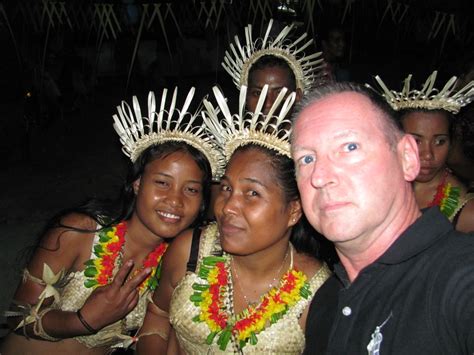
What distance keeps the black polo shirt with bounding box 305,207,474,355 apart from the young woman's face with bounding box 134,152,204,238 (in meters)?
1.17

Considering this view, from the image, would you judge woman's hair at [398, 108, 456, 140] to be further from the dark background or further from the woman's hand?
the woman's hand

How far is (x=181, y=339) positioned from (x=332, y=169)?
4.23ft

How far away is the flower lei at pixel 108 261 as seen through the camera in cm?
243

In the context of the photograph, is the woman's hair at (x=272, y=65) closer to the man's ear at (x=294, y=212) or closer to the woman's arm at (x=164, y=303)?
the man's ear at (x=294, y=212)

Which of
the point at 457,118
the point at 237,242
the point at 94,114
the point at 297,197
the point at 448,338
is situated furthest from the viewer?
the point at 94,114

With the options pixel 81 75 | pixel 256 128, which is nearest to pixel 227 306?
pixel 256 128

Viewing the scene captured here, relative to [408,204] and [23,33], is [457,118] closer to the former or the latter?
[408,204]

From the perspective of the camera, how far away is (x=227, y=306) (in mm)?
2184

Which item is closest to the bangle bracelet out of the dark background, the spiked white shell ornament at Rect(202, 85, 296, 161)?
the spiked white shell ornament at Rect(202, 85, 296, 161)

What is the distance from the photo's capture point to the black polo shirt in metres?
1.14

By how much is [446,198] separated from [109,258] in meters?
2.11

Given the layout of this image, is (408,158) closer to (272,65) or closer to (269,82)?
(269,82)

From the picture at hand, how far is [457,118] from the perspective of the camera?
10.0ft

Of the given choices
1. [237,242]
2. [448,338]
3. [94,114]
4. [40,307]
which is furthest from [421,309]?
[94,114]
